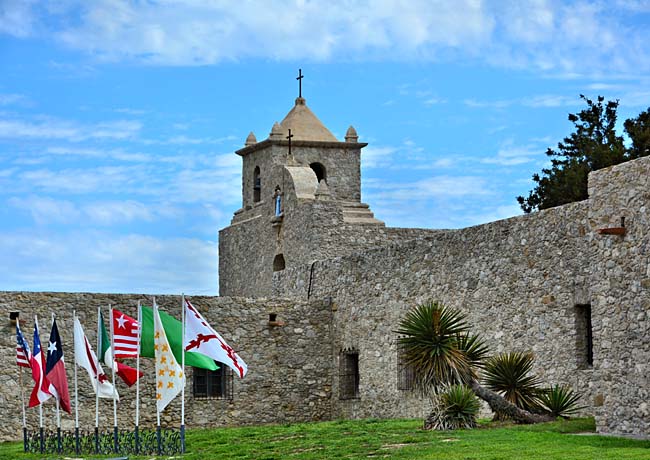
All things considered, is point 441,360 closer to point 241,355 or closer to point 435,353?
point 435,353

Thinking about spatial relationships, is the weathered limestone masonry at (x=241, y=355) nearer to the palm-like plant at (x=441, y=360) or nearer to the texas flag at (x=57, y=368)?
the texas flag at (x=57, y=368)

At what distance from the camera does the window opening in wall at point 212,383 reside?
2798cm

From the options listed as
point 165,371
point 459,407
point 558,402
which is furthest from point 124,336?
point 558,402

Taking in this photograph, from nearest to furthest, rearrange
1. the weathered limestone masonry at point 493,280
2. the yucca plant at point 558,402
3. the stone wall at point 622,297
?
the stone wall at point 622,297 < the weathered limestone masonry at point 493,280 < the yucca plant at point 558,402

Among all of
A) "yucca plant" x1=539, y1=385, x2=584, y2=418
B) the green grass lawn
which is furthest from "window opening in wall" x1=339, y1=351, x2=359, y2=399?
"yucca plant" x1=539, y1=385, x2=584, y2=418

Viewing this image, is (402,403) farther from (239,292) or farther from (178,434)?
(239,292)

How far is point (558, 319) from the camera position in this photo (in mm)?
20812

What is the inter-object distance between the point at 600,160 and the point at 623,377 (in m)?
24.6

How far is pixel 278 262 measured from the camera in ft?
127

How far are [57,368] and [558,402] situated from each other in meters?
8.72

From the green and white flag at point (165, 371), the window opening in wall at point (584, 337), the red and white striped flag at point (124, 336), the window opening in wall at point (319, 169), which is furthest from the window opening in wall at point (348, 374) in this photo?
the window opening in wall at point (319, 169)

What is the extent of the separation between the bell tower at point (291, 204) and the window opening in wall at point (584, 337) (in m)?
15.5

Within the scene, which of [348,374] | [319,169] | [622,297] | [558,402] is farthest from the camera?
[319,169]

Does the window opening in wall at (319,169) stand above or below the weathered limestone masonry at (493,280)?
above
